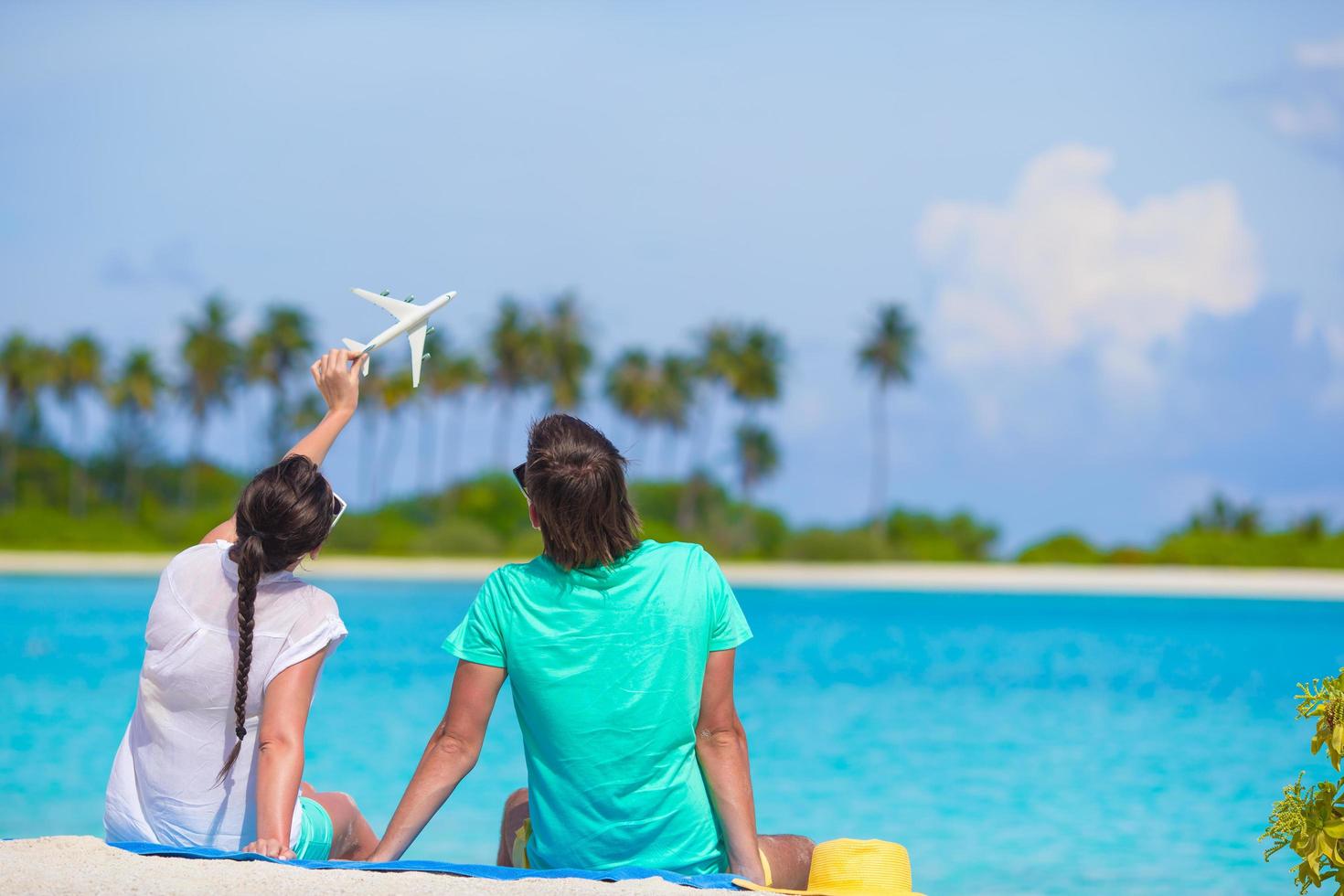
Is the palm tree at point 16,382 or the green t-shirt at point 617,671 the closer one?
the green t-shirt at point 617,671

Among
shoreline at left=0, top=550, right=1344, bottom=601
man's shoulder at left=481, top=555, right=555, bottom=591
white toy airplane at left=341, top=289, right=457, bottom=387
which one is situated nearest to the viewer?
man's shoulder at left=481, top=555, right=555, bottom=591

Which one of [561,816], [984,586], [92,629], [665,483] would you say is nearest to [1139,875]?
[561,816]

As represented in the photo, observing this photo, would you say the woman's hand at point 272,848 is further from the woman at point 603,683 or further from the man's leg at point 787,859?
the man's leg at point 787,859

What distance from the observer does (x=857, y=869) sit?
→ 3279mm

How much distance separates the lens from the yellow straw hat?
3.27m

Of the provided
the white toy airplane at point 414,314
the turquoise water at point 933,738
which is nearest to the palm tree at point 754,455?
the turquoise water at point 933,738

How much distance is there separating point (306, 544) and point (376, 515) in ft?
174

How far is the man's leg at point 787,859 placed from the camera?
11.0 ft

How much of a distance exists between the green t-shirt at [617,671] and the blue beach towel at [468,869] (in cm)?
12

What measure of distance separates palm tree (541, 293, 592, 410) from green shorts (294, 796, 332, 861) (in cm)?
5770

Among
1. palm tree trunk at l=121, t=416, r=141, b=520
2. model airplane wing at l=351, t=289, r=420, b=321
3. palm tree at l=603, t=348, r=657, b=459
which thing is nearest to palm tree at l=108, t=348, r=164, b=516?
palm tree trunk at l=121, t=416, r=141, b=520

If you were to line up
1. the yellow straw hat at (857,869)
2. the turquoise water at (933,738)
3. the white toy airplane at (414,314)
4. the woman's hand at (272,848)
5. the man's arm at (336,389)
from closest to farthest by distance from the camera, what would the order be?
the woman's hand at (272,848) → the yellow straw hat at (857,869) → the man's arm at (336,389) → the white toy airplane at (414,314) → the turquoise water at (933,738)

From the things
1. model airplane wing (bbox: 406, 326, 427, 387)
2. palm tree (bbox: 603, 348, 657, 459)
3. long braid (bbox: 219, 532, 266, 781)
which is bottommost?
long braid (bbox: 219, 532, 266, 781)

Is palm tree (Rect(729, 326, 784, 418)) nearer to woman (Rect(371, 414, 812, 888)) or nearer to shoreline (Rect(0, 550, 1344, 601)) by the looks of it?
shoreline (Rect(0, 550, 1344, 601))
